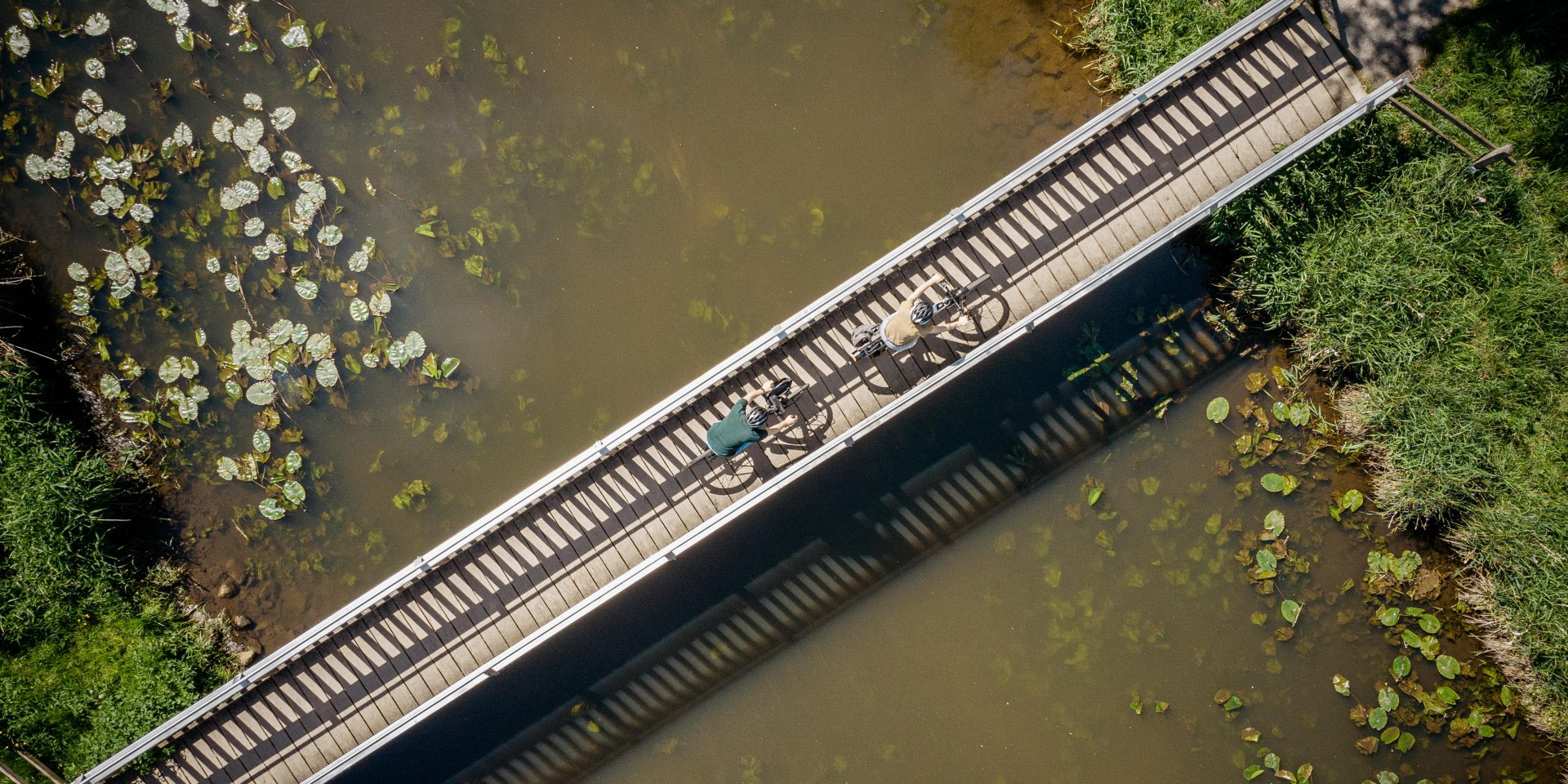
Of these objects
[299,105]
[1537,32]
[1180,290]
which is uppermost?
[299,105]

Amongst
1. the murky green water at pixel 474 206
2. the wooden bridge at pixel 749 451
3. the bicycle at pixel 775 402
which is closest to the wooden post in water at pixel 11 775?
the wooden bridge at pixel 749 451

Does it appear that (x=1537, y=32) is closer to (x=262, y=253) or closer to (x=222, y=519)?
(x=262, y=253)

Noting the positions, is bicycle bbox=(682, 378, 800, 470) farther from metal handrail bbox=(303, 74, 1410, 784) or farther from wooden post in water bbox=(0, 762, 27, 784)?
wooden post in water bbox=(0, 762, 27, 784)

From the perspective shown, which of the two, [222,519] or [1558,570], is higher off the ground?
[222,519]

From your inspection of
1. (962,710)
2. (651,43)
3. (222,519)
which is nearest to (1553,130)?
(962,710)

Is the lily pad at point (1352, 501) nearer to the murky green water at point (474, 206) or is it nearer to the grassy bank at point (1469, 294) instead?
the grassy bank at point (1469, 294)

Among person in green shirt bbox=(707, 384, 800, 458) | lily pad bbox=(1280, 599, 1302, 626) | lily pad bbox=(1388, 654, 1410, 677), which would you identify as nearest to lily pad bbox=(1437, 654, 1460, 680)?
lily pad bbox=(1388, 654, 1410, 677)

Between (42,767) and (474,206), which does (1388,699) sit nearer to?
(474,206)

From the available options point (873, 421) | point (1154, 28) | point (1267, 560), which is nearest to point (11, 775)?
point (873, 421)
